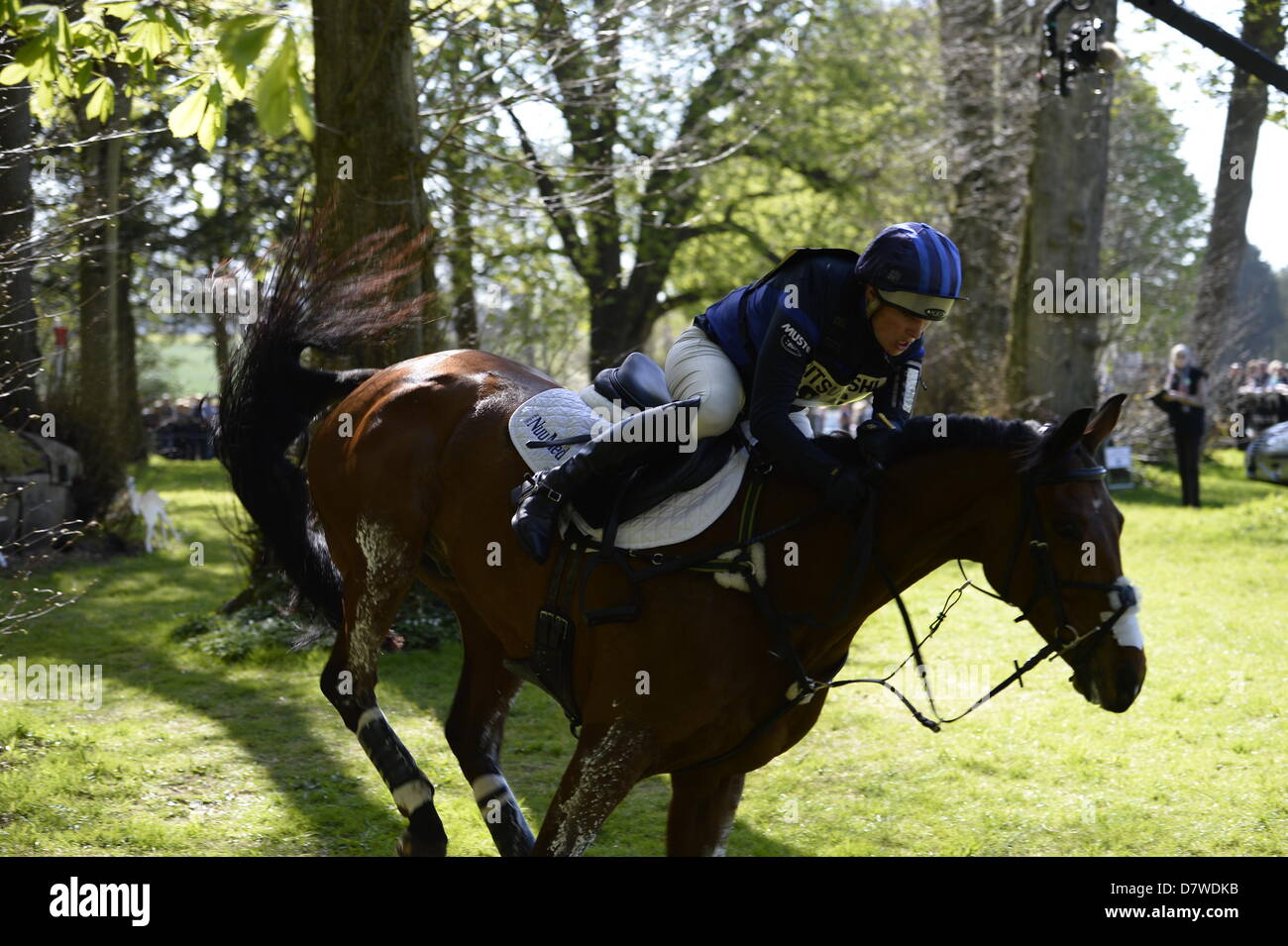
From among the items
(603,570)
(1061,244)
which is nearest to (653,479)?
(603,570)

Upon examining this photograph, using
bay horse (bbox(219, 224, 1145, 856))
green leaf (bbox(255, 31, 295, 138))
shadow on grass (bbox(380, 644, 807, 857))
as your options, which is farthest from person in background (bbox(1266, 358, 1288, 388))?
green leaf (bbox(255, 31, 295, 138))

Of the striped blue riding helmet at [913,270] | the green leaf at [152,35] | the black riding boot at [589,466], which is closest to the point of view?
the striped blue riding helmet at [913,270]

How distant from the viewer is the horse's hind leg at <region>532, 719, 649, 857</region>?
387 cm

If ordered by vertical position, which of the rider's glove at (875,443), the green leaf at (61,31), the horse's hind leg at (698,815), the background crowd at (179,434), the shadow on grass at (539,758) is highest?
the green leaf at (61,31)

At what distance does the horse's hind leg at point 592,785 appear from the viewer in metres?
3.87

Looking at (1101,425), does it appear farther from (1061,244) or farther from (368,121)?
(1061,244)

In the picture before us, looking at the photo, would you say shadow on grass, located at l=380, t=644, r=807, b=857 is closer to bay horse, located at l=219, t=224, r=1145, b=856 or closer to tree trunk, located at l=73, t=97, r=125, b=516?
bay horse, located at l=219, t=224, r=1145, b=856

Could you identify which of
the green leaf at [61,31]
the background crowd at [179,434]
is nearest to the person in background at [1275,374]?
the background crowd at [179,434]

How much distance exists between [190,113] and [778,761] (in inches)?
190

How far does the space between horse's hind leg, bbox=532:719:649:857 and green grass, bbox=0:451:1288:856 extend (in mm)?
1471

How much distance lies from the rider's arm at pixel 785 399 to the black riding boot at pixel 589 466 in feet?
1.02

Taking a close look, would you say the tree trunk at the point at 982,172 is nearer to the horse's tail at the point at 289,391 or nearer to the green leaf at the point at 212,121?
the horse's tail at the point at 289,391

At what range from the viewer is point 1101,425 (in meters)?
3.67
